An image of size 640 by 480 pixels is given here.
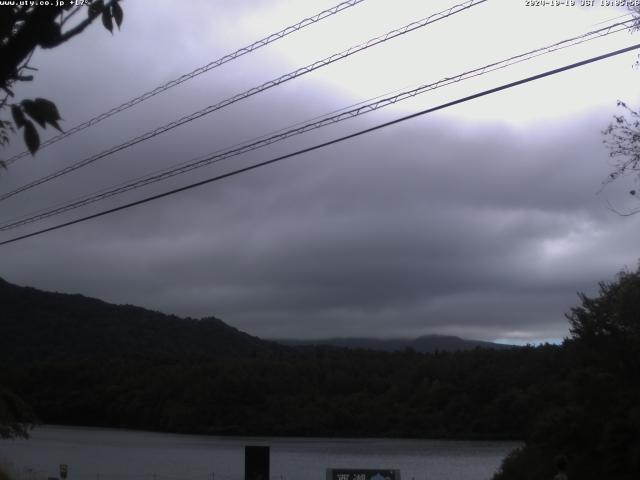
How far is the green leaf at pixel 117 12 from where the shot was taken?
13.1 feet

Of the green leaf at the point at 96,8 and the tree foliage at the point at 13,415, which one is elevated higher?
the green leaf at the point at 96,8

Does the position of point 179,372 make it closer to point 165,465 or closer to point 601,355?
point 165,465

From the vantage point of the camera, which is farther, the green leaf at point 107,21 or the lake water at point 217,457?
the lake water at point 217,457

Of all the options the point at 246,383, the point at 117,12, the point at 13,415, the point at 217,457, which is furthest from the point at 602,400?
the point at 246,383

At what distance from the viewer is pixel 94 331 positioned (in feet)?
263

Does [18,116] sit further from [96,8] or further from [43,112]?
[96,8]

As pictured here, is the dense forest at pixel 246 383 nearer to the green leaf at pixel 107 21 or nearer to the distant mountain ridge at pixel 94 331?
the distant mountain ridge at pixel 94 331

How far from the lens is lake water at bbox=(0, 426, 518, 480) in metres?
36.6

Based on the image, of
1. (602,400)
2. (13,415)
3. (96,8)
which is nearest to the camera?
(96,8)

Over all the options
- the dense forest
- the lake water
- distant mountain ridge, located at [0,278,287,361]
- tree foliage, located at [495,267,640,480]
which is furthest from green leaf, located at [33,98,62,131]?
distant mountain ridge, located at [0,278,287,361]

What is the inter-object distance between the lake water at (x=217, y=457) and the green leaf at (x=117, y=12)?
3015cm

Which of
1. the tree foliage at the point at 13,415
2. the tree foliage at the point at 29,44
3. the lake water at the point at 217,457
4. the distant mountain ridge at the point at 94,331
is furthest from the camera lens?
the distant mountain ridge at the point at 94,331

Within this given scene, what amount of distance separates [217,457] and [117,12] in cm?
4493

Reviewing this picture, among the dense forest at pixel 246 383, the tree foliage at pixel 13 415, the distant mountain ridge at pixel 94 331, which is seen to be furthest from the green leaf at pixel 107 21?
the distant mountain ridge at pixel 94 331
